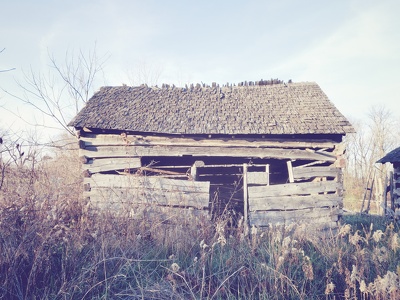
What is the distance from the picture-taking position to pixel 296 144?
780cm

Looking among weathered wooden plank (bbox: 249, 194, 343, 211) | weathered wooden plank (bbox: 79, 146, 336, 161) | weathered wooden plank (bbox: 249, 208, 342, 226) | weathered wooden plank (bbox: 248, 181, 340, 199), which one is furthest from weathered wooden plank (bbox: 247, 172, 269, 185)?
weathered wooden plank (bbox: 249, 208, 342, 226)

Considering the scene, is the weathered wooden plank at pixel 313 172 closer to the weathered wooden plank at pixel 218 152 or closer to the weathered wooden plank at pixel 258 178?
the weathered wooden plank at pixel 218 152

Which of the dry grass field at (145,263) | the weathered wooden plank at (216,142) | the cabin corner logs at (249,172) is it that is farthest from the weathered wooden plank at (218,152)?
A: the dry grass field at (145,263)

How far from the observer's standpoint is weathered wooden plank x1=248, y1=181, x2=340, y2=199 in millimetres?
7391

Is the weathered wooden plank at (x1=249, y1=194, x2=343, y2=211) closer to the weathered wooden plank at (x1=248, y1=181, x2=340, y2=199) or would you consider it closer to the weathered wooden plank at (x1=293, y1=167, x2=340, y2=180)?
the weathered wooden plank at (x1=248, y1=181, x2=340, y2=199)

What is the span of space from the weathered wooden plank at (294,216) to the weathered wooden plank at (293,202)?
0.45 ft

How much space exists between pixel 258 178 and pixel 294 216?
57.5 inches

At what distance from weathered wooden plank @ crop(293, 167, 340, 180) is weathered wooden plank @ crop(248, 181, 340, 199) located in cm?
23

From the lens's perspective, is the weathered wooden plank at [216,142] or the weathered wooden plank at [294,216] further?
the weathered wooden plank at [216,142]

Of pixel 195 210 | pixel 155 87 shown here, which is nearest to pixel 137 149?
pixel 195 210

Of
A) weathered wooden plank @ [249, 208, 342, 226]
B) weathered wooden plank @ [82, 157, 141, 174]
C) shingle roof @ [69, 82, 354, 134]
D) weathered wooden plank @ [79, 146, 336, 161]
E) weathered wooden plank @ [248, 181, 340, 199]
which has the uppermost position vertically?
shingle roof @ [69, 82, 354, 134]

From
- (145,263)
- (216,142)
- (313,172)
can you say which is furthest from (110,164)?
(313,172)

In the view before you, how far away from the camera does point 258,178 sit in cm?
748

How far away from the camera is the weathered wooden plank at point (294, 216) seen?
728cm
